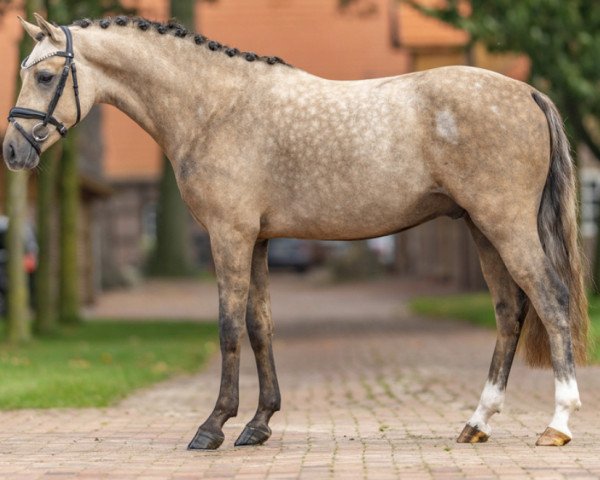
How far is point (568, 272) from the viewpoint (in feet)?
27.3

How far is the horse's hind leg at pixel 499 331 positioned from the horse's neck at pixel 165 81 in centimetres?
165

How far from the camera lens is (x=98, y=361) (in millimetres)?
17125

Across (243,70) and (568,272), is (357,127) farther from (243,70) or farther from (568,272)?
(568,272)

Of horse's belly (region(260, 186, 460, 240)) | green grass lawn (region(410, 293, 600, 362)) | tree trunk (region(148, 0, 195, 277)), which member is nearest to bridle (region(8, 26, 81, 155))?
horse's belly (region(260, 186, 460, 240))

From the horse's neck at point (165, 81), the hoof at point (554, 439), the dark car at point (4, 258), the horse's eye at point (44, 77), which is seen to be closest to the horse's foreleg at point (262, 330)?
the horse's neck at point (165, 81)

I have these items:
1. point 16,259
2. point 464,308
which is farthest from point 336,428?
point 464,308

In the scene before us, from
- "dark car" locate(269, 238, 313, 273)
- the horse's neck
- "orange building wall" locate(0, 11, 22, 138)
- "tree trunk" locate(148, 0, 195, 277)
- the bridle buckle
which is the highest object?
"orange building wall" locate(0, 11, 22, 138)

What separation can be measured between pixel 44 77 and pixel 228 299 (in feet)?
5.40

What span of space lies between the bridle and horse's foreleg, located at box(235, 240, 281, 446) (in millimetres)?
1381

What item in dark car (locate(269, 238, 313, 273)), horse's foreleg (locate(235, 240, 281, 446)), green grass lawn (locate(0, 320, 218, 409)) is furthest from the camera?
dark car (locate(269, 238, 313, 273))

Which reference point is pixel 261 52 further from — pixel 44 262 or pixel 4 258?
pixel 44 262

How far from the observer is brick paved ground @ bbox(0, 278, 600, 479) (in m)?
7.28

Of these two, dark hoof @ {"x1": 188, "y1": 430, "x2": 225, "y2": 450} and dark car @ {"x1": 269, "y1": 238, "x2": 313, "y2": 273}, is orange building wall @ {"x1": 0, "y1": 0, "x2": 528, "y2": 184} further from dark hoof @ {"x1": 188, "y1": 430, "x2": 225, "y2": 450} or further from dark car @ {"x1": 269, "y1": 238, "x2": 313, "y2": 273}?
dark hoof @ {"x1": 188, "y1": 430, "x2": 225, "y2": 450}

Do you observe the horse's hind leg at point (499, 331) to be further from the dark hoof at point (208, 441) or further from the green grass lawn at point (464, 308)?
the green grass lawn at point (464, 308)
